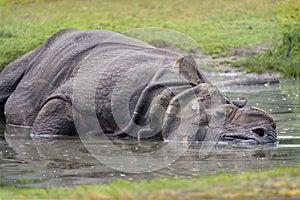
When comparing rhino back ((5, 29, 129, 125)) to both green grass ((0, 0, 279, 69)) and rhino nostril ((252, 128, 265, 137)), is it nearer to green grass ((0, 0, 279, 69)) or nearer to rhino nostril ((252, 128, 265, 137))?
rhino nostril ((252, 128, 265, 137))

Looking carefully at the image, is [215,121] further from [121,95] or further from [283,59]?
[283,59]

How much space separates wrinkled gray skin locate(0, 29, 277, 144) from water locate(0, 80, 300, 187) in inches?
11.0

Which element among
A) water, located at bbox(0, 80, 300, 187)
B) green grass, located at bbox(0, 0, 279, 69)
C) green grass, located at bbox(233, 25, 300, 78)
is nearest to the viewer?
water, located at bbox(0, 80, 300, 187)

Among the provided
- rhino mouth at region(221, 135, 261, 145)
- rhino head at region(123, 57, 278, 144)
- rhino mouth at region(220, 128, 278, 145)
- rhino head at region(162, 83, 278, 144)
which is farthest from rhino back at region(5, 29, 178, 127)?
rhino mouth at region(220, 128, 278, 145)

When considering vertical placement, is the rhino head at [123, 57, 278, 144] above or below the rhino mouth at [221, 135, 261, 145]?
above

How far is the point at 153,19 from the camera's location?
25.7m

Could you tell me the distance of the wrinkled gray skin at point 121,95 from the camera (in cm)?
1059

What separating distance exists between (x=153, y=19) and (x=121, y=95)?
47.5 feet

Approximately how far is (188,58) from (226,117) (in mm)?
1104

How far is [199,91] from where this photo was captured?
1081 centimetres

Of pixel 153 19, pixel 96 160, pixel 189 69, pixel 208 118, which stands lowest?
pixel 153 19

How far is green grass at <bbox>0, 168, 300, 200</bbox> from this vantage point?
696 centimetres

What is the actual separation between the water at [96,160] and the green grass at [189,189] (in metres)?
0.71

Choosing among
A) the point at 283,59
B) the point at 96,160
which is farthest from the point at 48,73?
the point at 283,59
